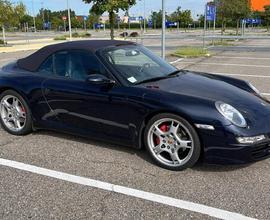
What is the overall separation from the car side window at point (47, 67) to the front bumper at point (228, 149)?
2.29 meters

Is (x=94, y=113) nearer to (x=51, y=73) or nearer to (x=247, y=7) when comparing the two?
(x=51, y=73)

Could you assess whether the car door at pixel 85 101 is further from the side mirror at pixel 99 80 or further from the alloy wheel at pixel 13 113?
the alloy wheel at pixel 13 113

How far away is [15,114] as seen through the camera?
515 centimetres

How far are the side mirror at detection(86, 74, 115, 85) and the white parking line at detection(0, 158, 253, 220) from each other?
1.10 m

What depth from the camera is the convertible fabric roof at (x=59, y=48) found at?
4621 millimetres

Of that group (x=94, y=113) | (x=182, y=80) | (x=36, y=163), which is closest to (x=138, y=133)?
(x=94, y=113)

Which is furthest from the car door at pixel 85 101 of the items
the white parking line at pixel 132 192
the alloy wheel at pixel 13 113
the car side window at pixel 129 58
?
the white parking line at pixel 132 192

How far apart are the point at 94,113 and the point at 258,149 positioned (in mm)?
1930

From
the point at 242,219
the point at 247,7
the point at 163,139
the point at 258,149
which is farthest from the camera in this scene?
the point at 247,7

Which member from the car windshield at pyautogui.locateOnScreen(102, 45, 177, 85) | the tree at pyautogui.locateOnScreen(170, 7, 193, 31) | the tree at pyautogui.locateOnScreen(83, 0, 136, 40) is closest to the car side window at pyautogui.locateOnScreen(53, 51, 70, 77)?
the car windshield at pyautogui.locateOnScreen(102, 45, 177, 85)

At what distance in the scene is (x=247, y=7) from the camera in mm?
34406

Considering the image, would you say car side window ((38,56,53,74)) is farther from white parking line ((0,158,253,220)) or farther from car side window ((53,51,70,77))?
white parking line ((0,158,253,220))

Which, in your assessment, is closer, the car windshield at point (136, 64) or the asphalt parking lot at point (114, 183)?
the asphalt parking lot at point (114, 183)

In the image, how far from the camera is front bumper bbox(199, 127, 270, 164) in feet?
11.6
